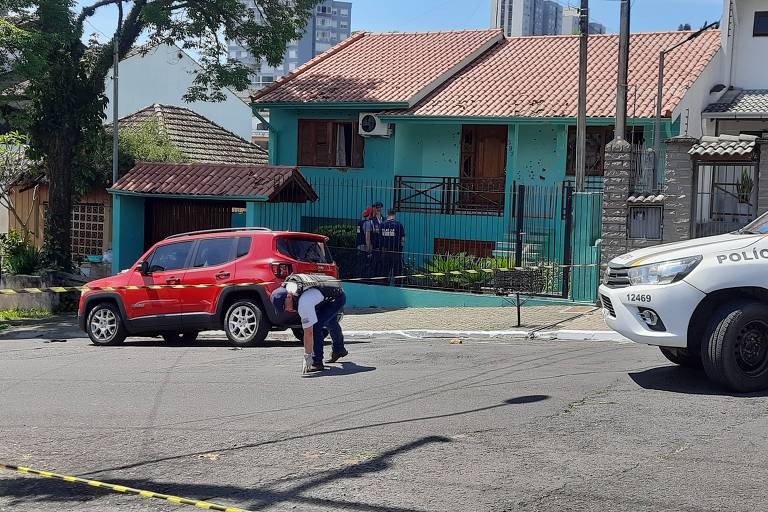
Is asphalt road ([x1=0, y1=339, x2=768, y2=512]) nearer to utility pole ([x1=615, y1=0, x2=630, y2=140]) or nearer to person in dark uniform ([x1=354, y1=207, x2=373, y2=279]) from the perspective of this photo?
utility pole ([x1=615, y1=0, x2=630, y2=140])

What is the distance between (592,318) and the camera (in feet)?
51.9

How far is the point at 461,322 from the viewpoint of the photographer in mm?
16438

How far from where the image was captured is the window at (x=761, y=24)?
28547mm

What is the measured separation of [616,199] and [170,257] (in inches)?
279

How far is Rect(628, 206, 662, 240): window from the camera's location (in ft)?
52.5

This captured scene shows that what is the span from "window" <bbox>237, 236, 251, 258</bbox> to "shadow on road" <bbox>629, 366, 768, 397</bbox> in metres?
6.32

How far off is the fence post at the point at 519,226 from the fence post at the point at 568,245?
998 mm

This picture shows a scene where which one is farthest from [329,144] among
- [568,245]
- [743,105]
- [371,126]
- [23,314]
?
[568,245]

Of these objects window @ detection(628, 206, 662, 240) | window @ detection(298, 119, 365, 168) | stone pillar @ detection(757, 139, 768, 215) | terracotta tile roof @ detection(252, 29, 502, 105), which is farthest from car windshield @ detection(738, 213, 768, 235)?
window @ detection(298, 119, 365, 168)

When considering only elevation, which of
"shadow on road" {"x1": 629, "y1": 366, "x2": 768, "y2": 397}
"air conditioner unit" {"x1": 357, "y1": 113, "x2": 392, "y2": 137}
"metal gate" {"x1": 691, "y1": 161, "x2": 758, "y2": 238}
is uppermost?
"air conditioner unit" {"x1": 357, "y1": 113, "x2": 392, "y2": 137}

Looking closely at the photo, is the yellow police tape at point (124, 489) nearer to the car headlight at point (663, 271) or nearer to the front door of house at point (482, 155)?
the car headlight at point (663, 271)

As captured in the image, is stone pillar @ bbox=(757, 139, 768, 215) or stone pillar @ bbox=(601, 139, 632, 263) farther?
stone pillar @ bbox=(601, 139, 632, 263)

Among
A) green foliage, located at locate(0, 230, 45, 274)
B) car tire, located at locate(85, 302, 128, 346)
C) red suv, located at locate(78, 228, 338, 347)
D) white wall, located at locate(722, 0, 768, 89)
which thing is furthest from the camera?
white wall, located at locate(722, 0, 768, 89)

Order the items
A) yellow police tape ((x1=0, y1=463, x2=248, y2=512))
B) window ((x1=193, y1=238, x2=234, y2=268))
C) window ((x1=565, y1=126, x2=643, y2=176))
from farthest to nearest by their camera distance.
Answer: window ((x1=565, y1=126, x2=643, y2=176)) < window ((x1=193, y1=238, x2=234, y2=268)) < yellow police tape ((x1=0, y1=463, x2=248, y2=512))
